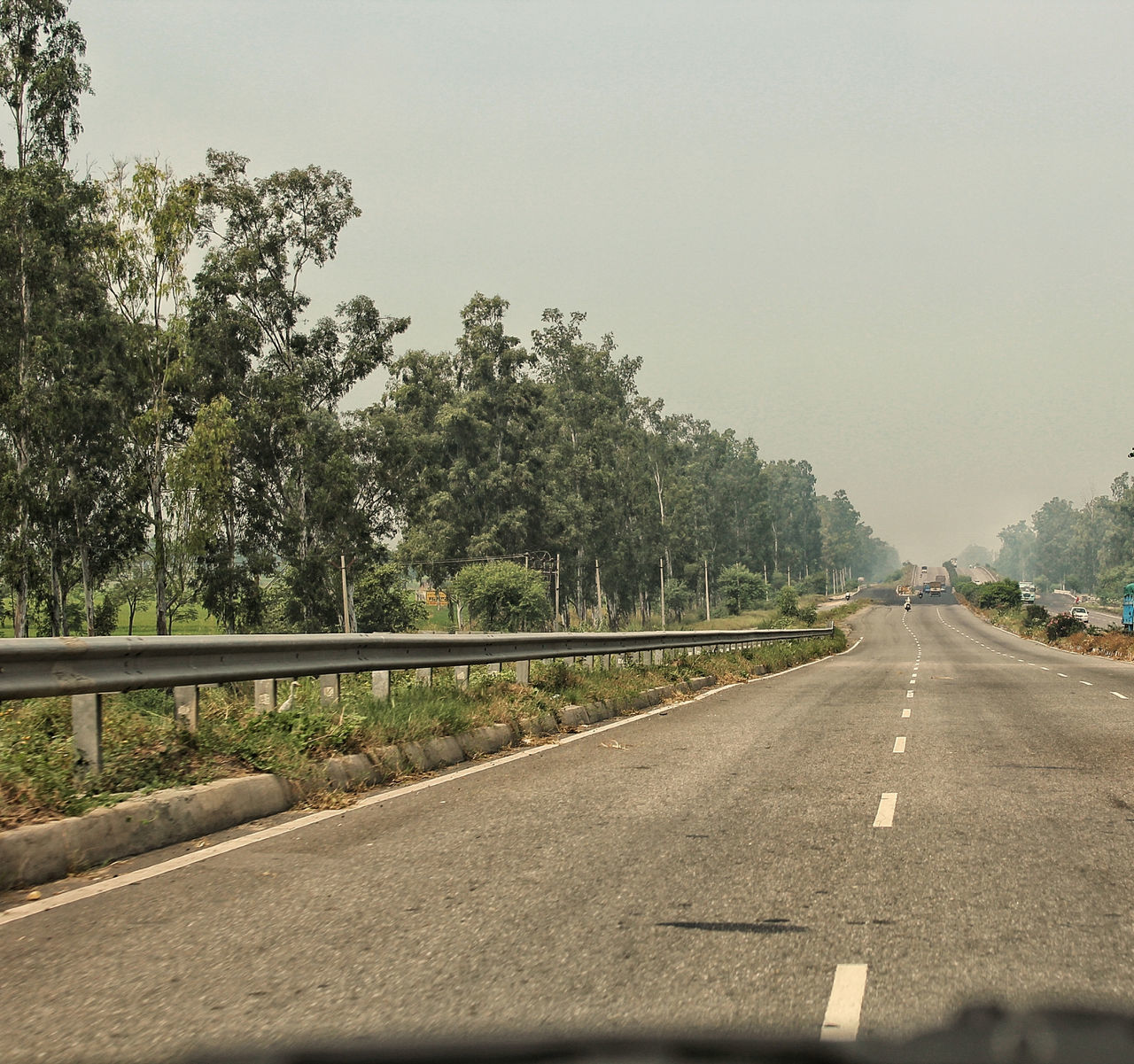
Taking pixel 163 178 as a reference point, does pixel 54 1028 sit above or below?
below

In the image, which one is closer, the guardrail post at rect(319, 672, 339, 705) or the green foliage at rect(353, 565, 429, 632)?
the guardrail post at rect(319, 672, 339, 705)

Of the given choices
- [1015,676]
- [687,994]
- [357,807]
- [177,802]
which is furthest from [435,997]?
[1015,676]

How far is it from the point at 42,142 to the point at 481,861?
4383 cm

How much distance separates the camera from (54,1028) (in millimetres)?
3779

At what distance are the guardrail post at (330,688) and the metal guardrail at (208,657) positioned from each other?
0.41 ft

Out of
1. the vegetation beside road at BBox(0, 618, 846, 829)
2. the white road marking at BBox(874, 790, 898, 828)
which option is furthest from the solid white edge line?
the white road marking at BBox(874, 790, 898, 828)

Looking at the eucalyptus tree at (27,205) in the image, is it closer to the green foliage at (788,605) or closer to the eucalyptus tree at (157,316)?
the eucalyptus tree at (157,316)

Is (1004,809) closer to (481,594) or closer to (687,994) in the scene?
(687,994)

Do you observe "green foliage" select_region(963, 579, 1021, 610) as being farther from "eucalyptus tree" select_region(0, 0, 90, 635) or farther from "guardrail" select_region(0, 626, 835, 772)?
"guardrail" select_region(0, 626, 835, 772)

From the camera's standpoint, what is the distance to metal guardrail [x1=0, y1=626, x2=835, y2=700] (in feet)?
22.1

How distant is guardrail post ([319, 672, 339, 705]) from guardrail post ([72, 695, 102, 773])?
3190mm

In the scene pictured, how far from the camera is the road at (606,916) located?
3.86m

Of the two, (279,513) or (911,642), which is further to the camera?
(911,642)

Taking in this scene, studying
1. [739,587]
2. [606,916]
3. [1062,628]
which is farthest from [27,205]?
[739,587]
